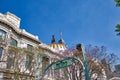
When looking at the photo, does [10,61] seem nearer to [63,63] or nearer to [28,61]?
[28,61]

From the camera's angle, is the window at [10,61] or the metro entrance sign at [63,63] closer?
the metro entrance sign at [63,63]

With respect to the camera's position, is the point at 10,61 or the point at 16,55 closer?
the point at 16,55

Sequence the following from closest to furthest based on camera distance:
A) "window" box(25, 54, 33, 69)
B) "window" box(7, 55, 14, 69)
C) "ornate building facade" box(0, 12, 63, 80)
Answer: "ornate building facade" box(0, 12, 63, 80) → "window" box(7, 55, 14, 69) → "window" box(25, 54, 33, 69)

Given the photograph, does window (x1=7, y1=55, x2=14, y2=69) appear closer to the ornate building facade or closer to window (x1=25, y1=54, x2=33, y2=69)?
the ornate building facade

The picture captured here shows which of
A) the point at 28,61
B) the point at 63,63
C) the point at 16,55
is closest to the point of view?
the point at 63,63

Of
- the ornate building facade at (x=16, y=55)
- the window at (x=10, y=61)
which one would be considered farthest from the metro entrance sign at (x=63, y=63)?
the window at (x=10, y=61)

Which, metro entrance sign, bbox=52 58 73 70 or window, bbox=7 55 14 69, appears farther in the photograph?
window, bbox=7 55 14 69

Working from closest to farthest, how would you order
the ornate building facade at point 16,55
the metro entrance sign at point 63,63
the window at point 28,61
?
the metro entrance sign at point 63,63, the ornate building facade at point 16,55, the window at point 28,61

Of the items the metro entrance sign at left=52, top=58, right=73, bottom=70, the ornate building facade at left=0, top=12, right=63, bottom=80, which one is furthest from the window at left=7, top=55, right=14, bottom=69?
the metro entrance sign at left=52, top=58, right=73, bottom=70

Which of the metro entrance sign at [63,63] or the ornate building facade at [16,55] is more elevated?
the ornate building facade at [16,55]

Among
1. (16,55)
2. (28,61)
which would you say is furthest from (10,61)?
(28,61)

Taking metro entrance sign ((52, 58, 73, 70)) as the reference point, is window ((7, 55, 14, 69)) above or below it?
above

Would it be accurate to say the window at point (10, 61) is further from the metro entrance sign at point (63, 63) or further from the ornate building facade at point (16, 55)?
the metro entrance sign at point (63, 63)

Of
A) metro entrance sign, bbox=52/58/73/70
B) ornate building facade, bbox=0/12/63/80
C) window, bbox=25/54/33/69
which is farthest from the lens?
window, bbox=25/54/33/69
